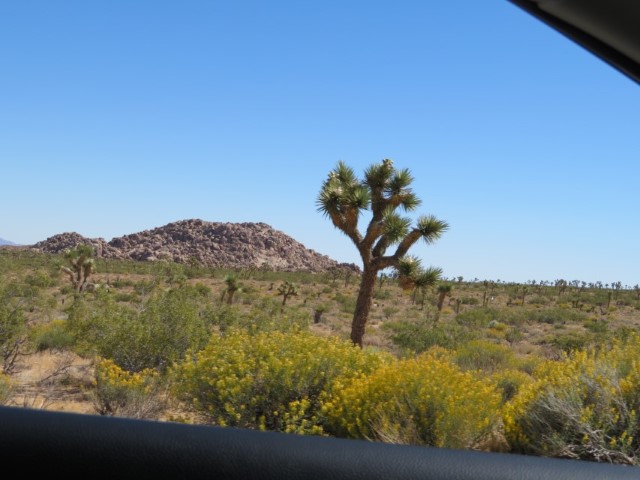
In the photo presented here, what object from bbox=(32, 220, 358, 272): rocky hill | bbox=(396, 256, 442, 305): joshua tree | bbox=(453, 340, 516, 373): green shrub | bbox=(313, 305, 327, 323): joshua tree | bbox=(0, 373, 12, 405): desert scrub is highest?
bbox=(32, 220, 358, 272): rocky hill

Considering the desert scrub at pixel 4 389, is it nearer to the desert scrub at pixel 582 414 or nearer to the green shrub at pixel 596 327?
the desert scrub at pixel 582 414

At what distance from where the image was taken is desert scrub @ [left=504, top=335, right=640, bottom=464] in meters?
7.44

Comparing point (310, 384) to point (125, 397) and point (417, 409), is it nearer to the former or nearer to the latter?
point (417, 409)

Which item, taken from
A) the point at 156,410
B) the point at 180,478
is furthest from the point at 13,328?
the point at 180,478

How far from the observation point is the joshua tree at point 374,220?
18000mm

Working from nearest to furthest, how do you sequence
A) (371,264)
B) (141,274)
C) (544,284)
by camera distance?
(371,264) < (141,274) < (544,284)

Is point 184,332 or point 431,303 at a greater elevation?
point 431,303

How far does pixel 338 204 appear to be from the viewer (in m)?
18.6

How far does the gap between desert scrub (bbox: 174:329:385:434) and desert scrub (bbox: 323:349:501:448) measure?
1.94 ft

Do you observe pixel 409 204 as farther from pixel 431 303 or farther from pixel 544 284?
pixel 544 284

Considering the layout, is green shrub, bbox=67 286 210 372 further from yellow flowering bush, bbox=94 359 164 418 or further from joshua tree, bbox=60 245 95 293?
joshua tree, bbox=60 245 95 293

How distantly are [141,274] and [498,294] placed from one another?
113 feet

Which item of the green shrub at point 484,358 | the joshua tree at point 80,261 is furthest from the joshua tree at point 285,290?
the green shrub at point 484,358

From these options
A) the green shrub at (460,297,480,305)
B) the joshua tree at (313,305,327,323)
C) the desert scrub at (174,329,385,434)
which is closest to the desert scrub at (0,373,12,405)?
the desert scrub at (174,329,385,434)
